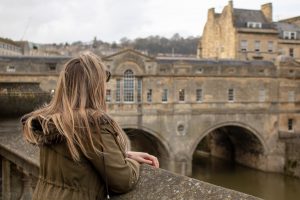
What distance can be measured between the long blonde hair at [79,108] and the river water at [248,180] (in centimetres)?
2654

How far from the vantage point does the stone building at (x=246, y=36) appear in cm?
4497

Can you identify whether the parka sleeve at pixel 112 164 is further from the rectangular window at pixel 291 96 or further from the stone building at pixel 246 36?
the stone building at pixel 246 36

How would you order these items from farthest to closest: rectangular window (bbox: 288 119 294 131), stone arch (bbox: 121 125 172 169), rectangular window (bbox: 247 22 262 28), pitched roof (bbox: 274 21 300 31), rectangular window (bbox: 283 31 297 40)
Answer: pitched roof (bbox: 274 21 300 31) → rectangular window (bbox: 283 31 297 40) → rectangular window (bbox: 247 22 262 28) → rectangular window (bbox: 288 119 294 131) → stone arch (bbox: 121 125 172 169)

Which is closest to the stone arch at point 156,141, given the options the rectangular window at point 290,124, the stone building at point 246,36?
the rectangular window at point 290,124

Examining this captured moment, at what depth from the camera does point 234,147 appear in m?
39.0

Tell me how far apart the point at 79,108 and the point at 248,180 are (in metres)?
31.0

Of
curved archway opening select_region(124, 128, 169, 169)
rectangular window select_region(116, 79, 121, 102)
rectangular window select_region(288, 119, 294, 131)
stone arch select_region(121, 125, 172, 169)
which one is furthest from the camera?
rectangular window select_region(288, 119, 294, 131)

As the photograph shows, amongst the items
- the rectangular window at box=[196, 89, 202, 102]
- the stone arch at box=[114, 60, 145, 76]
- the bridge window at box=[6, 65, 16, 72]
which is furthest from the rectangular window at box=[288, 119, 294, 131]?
the bridge window at box=[6, 65, 16, 72]

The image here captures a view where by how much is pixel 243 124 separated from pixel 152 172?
3213 centimetres

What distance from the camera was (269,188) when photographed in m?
29.7

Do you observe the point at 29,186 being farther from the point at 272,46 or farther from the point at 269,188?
the point at 272,46

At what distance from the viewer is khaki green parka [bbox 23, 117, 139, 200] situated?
2176 mm

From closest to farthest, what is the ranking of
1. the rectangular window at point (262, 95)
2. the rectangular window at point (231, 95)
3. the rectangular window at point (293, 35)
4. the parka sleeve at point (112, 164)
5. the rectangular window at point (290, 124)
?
the parka sleeve at point (112, 164)
the rectangular window at point (231, 95)
the rectangular window at point (262, 95)
the rectangular window at point (290, 124)
the rectangular window at point (293, 35)

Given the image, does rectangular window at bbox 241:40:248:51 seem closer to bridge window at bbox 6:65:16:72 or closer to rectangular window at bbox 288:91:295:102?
rectangular window at bbox 288:91:295:102
